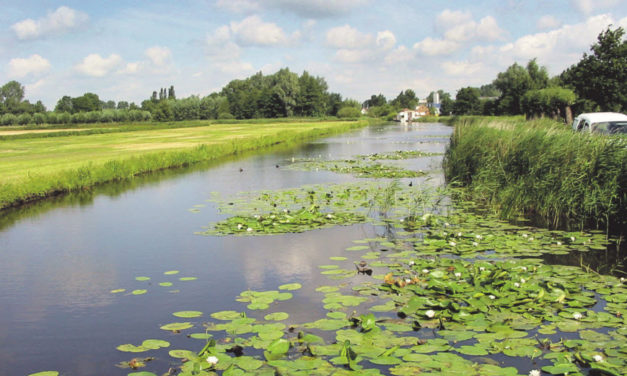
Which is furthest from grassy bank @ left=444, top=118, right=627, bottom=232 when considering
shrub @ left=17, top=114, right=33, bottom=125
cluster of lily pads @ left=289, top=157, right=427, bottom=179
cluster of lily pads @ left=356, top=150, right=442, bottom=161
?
shrub @ left=17, top=114, right=33, bottom=125

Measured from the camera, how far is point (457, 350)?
5430 mm

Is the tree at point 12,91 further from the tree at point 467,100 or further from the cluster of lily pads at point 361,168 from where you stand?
the cluster of lily pads at point 361,168

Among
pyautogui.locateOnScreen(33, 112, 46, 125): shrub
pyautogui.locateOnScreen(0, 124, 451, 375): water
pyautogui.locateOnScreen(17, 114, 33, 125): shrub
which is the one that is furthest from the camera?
pyautogui.locateOnScreen(17, 114, 33, 125): shrub

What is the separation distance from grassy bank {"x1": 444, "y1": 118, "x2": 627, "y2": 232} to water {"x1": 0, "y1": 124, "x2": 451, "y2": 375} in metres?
4.80

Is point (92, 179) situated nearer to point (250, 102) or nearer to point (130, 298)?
point (130, 298)

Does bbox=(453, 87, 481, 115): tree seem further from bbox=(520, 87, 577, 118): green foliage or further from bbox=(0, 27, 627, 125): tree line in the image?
bbox=(520, 87, 577, 118): green foliage

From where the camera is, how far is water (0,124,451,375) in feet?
21.7

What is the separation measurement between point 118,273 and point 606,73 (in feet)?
117

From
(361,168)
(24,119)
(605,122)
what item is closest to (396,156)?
(361,168)

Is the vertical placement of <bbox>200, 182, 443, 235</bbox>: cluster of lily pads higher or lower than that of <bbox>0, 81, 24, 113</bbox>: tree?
lower

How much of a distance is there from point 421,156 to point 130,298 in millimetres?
26793

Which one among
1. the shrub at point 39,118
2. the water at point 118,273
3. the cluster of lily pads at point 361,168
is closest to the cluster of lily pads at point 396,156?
the cluster of lily pads at point 361,168

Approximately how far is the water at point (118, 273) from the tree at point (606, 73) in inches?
1162

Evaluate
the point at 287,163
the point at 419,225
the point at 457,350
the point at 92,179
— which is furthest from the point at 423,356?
the point at 287,163
